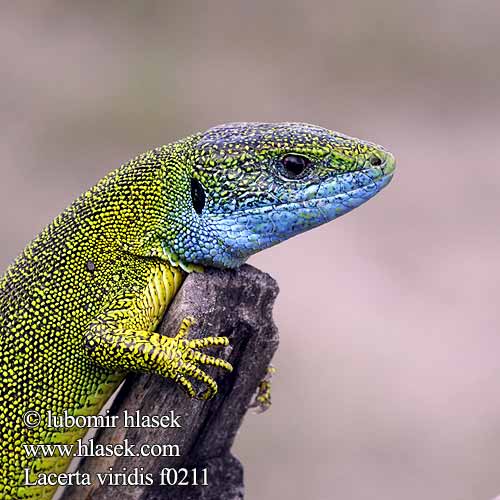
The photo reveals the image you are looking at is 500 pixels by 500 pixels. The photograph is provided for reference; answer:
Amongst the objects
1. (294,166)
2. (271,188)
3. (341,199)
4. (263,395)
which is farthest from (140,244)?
(263,395)

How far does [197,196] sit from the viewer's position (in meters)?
3.11

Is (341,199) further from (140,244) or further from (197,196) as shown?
(140,244)

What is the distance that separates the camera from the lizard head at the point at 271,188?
298 centimetres

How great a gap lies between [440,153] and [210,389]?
8.89 m

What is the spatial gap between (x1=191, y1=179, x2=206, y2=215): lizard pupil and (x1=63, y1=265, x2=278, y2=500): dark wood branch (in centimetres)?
25

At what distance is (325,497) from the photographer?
6.50m

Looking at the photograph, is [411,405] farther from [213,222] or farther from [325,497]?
[213,222]

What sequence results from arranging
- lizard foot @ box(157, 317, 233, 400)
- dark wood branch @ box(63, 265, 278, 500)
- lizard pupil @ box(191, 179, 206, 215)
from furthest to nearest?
lizard pupil @ box(191, 179, 206, 215) → dark wood branch @ box(63, 265, 278, 500) → lizard foot @ box(157, 317, 233, 400)

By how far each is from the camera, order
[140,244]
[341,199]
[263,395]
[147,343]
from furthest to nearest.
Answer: [263,395], [140,244], [341,199], [147,343]

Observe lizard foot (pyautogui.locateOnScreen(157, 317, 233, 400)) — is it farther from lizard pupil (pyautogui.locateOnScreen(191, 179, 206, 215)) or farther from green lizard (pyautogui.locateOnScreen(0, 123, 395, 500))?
lizard pupil (pyautogui.locateOnScreen(191, 179, 206, 215))

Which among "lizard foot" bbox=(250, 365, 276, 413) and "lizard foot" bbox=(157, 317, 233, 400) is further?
"lizard foot" bbox=(250, 365, 276, 413)

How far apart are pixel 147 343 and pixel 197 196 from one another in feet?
2.07

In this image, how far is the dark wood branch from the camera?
9.71ft

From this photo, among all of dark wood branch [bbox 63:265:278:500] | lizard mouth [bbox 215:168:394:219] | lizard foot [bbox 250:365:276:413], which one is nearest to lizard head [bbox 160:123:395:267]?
lizard mouth [bbox 215:168:394:219]
